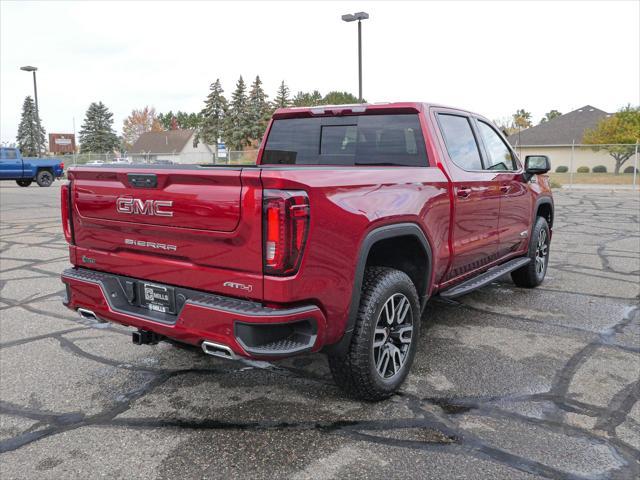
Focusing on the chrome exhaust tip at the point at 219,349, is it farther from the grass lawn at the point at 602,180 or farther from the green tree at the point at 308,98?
the green tree at the point at 308,98

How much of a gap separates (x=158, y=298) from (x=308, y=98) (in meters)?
89.7

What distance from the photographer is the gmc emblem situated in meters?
3.03

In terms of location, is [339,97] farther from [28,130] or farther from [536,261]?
[536,261]

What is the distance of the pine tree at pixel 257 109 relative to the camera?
7306 centimetres

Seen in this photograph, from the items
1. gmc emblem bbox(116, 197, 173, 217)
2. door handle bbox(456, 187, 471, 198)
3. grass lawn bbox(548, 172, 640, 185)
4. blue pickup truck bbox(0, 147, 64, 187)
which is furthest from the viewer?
grass lawn bbox(548, 172, 640, 185)

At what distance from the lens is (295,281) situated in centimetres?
277

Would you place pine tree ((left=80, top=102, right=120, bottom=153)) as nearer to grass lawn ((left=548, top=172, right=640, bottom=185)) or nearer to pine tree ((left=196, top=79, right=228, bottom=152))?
pine tree ((left=196, top=79, right=228, bottom=152))

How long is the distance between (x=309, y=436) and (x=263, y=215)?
1298mm

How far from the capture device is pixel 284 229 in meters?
2.71

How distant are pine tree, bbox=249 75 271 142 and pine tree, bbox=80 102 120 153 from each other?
2308cm

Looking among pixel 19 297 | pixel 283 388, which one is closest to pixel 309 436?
pixel 283 388

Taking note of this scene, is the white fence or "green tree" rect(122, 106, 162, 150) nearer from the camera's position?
the white fence

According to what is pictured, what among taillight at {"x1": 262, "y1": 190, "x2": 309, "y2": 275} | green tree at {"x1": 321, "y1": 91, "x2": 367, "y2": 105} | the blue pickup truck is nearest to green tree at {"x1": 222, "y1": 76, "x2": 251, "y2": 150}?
green tree at {"x1": 321, "y1": 91, "x2": 367, "y2": 105}

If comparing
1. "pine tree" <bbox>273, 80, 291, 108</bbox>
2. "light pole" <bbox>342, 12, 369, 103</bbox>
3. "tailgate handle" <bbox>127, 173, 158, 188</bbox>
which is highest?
"pine tree" <bbox>273, 80, 291, 108</bbox>
